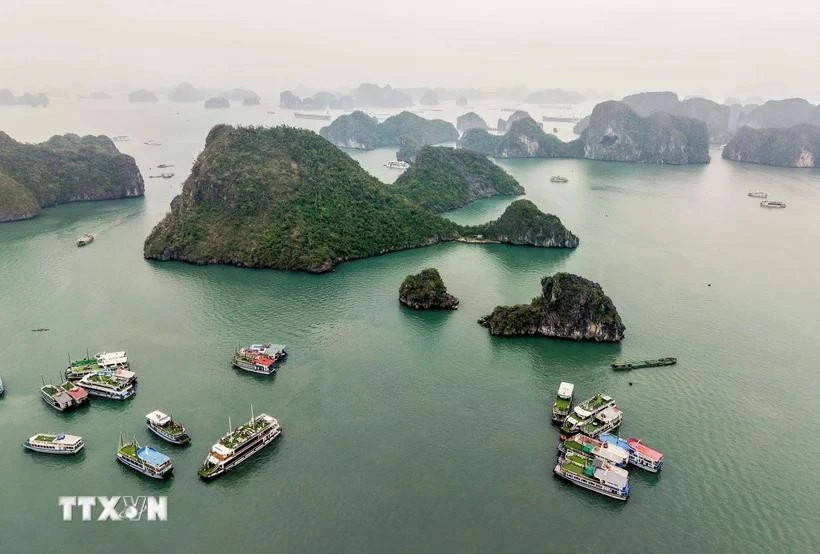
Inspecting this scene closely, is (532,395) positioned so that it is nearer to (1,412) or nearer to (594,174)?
(1,412)

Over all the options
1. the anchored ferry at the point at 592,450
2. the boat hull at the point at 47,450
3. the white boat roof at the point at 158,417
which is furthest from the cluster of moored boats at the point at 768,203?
the boat hull at the point at 47,450

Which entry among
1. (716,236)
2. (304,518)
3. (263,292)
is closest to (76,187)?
(263,292)

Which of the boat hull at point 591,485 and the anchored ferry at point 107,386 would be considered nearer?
the boat hull at point 591,485

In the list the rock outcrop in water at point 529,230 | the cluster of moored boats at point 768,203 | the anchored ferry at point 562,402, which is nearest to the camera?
the anchored ferry at point 562,402

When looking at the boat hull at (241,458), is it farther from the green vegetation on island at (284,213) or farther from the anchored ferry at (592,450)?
the green vegetation on island at (284,213)

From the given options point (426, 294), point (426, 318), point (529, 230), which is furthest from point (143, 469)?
point (529, 230)

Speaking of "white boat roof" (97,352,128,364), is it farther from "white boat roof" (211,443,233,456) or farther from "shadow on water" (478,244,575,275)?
"shadow on water" (478,244,575,275)
